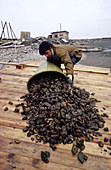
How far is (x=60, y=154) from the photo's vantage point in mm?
1937

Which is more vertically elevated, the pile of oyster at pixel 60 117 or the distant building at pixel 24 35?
the distant building at pixel 24 35

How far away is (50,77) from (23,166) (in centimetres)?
237

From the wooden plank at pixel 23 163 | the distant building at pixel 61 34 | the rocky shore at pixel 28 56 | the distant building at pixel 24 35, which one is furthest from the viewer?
the distant building at pixel 61 34

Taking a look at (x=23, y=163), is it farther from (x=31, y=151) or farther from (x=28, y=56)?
(x=28, y=56)

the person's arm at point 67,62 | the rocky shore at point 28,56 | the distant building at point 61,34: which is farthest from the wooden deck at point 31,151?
the distant building at point 61,34

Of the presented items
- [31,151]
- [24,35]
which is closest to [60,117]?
[31,151]

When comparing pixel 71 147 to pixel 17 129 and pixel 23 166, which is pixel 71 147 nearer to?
pixel 23 166

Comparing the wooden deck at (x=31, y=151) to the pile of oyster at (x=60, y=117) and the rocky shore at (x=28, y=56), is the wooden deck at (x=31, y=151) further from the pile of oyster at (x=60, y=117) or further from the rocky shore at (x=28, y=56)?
the rocky shore at (x=28, y=56)

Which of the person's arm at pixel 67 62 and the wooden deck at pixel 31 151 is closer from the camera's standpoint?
the wooden deck at pixel 31 151

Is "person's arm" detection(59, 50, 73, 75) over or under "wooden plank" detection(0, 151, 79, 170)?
over

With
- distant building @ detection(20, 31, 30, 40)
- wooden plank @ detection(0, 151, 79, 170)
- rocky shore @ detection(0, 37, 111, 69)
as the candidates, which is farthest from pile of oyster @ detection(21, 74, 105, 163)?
distant building @ detection(20, 31, 30, 40)

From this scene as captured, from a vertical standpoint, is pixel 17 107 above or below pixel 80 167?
above

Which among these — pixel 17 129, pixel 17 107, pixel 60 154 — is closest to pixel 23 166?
pixel 60 154

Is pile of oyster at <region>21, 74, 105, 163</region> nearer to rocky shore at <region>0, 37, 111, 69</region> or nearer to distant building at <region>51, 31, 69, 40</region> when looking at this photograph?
rocky shore at <region>0, 37, 111, 69</region>
